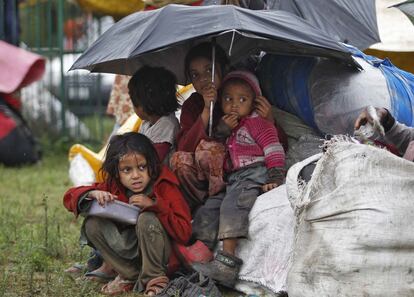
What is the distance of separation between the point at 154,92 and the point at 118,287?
1.00 metres

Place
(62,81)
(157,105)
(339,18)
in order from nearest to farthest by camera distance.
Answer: (157,105)
(339,18)
(62,81)

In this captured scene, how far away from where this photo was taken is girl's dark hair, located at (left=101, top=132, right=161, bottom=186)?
5117 mm

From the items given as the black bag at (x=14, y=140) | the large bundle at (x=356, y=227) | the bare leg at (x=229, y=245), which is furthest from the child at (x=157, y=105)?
the black bag at (x=14, y=140)

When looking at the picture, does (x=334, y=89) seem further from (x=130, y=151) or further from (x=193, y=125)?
(x=130, y=151)

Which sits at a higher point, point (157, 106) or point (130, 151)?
point (157, 106)

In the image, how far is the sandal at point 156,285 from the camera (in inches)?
196

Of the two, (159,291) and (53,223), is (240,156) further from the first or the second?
(53,223)

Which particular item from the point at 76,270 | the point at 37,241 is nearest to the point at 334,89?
the point at 76,270

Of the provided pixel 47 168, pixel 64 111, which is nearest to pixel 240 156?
pixel 47 168

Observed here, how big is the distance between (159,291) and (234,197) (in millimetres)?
568

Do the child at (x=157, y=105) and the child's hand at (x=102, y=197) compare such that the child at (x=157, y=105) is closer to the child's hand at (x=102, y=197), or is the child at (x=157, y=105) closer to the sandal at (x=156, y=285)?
the child's hand at (x=102, y=197)

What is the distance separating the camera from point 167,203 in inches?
200

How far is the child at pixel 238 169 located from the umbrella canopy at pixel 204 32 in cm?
31

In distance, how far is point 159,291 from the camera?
4.96 m
